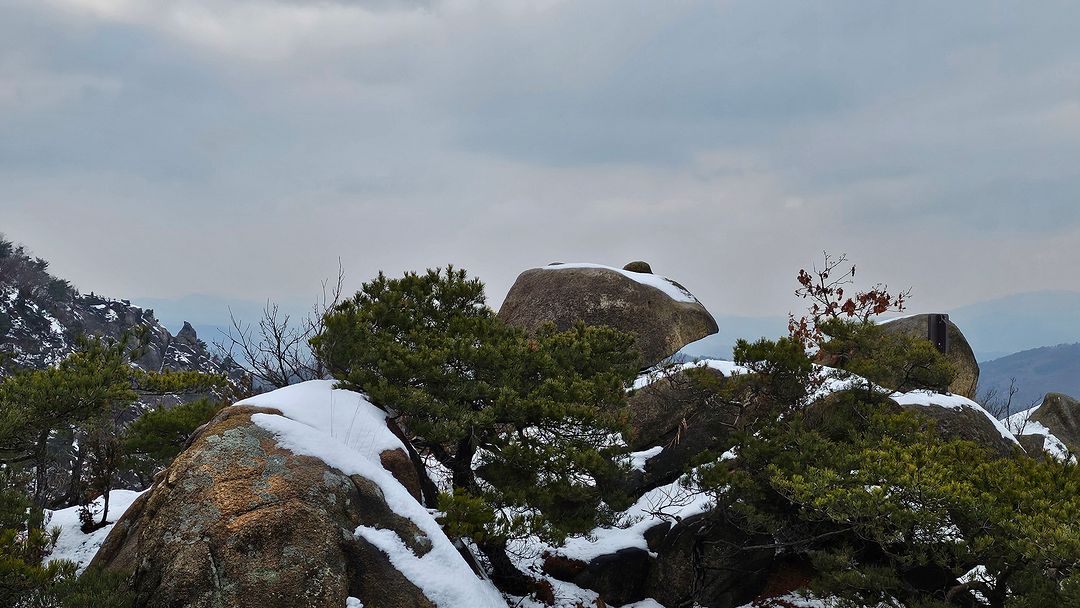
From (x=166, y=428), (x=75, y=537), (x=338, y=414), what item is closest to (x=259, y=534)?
(x=338, y=414)

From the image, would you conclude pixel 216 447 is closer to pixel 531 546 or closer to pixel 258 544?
pixel 258 544

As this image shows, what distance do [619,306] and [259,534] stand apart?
1120 centimetres

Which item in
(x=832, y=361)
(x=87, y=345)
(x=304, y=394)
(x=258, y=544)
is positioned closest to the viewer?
(x=258, y=544)

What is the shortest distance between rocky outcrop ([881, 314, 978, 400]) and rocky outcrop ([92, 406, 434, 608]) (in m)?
16.6

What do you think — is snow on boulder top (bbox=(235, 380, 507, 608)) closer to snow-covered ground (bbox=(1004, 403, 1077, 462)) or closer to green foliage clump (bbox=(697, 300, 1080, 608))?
green foliage clump (bbox=(697, 300, 1080, 608))

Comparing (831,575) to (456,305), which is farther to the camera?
(456,305)

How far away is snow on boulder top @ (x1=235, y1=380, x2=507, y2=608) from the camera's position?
802cm

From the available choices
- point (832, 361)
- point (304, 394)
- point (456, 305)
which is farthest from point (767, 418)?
point (304, 394)

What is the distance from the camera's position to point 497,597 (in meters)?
8.84


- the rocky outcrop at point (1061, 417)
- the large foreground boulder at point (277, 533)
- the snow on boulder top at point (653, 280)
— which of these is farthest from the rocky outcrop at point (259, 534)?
the rocky outcrop at point (1061, 417)

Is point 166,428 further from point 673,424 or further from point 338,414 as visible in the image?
point 673,424

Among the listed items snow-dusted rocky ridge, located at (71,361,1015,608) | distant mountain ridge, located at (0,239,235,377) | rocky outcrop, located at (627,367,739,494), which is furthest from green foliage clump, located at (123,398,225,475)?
distant mountain ridge, located at (0,239,235,377)

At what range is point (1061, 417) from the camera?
77.7ft

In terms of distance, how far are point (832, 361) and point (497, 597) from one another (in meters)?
8.25
